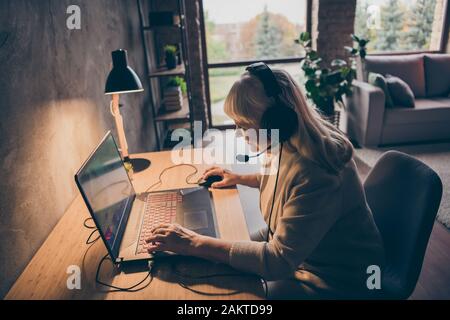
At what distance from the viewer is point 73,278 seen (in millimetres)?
852

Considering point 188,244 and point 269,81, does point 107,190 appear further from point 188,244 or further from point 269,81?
point 269,81

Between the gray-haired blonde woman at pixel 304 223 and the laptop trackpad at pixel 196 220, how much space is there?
107mm

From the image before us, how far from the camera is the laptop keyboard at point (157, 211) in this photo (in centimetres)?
100

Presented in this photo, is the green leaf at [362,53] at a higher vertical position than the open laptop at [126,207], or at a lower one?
higher

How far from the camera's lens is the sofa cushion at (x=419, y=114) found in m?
3.27

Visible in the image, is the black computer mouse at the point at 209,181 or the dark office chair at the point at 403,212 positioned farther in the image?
the black computer mouse at the point at 209,181

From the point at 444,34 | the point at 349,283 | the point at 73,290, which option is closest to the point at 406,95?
the point at 444,34

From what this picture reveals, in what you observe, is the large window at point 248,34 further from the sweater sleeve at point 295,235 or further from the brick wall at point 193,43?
the sweater sleeve at point 295,235

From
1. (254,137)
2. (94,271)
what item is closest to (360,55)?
(254,137)

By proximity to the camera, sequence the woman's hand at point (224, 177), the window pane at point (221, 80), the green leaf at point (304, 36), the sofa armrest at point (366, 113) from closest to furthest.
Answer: the woman's hand at point (224, 177), the sofa armrest at point (366, 113), the green leaf at point (304, 36), the window pane at point (221, 80)

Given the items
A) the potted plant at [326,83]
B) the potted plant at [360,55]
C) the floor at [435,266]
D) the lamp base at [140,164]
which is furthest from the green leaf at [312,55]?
the lamp base at [140,164]

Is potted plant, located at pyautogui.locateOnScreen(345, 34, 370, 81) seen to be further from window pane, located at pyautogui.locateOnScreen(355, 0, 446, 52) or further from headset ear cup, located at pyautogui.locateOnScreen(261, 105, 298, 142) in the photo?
headset ear cup, located at pyautogui.locateOnScreen(261, 105, 298, 142)

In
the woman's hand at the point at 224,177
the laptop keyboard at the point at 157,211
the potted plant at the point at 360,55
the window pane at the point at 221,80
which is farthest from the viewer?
the window pane at the point at 221,80

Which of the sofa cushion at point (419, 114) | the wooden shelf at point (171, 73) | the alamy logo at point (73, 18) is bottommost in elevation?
the sofa cushion at point (419, 114)
